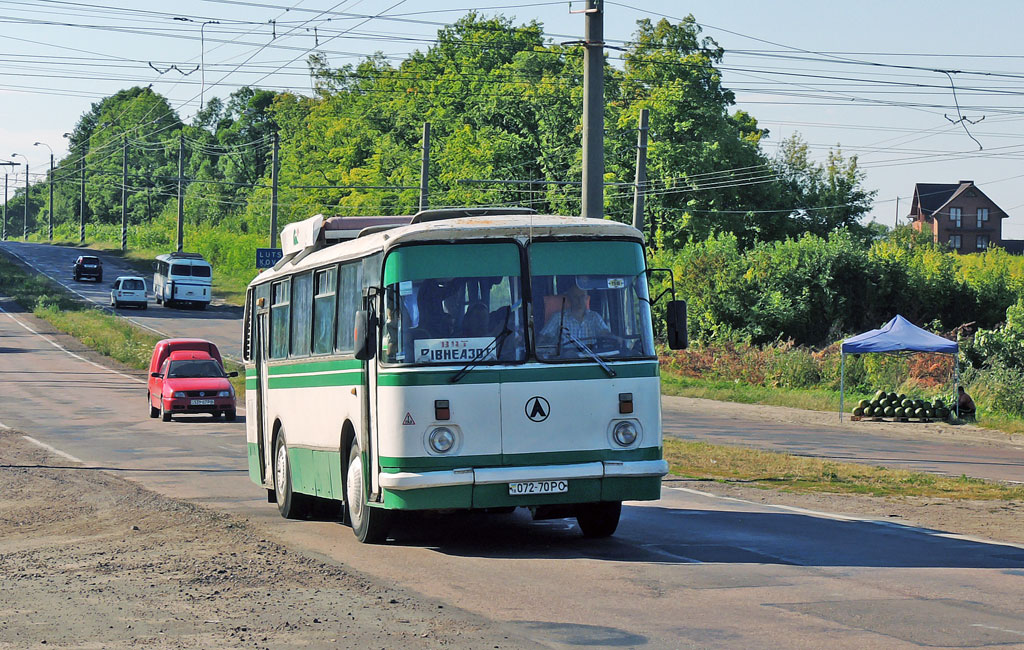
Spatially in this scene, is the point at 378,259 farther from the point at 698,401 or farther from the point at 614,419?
the point at 698,401

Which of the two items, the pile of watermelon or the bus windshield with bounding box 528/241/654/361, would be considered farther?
the pile of watermelon

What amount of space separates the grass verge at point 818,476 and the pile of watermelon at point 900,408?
582 inches

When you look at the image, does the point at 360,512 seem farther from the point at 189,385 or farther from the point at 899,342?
the point at 899,342

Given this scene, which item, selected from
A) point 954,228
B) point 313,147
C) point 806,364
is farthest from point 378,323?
point 954,228

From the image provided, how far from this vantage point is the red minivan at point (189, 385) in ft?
114

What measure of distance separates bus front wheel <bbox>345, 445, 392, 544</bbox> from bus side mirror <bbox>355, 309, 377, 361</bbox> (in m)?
1.14

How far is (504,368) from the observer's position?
1198 centimetres

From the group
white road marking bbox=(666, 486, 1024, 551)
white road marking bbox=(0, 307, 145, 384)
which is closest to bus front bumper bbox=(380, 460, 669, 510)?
white road marking bbox=(666, 486, 1024, 551)

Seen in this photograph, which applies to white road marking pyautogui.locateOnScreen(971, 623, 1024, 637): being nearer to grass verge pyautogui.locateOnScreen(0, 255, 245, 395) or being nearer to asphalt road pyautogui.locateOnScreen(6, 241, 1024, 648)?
asphalt road pyautogui.locateOnScreen(6, 241, 1024, 648)

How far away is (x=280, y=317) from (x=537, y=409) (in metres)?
5.19

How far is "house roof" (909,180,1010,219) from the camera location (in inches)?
Answer: 5620

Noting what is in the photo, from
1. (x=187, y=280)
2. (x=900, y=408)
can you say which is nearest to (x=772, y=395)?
(x=900, y=408)

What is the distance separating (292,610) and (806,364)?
4215 cm

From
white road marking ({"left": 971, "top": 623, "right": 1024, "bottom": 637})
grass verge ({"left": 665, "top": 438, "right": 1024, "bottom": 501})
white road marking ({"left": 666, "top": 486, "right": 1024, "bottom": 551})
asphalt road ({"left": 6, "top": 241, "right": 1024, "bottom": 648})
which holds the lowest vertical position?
grass verge ({"left": 665, "top": 438, "right": 1024, "bottom": 501})
